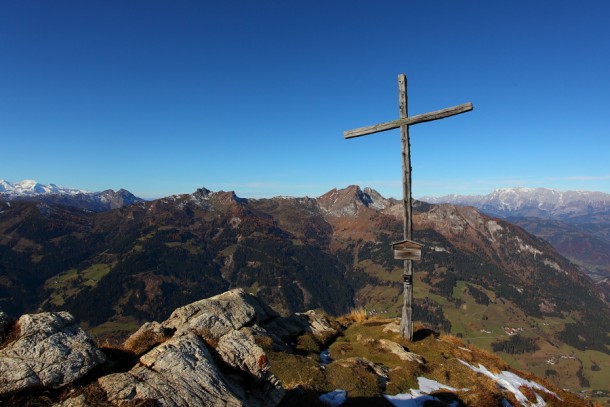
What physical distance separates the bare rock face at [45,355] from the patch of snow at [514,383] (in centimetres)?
1998

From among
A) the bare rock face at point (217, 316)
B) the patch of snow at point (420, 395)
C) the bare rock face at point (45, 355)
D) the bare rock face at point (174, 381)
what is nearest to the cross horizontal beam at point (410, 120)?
the bare rock face at point (217, 316)

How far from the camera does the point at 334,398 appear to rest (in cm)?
1353

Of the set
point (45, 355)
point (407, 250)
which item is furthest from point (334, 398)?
point (407, 250)

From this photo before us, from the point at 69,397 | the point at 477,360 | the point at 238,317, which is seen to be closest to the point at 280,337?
the point at 238,317

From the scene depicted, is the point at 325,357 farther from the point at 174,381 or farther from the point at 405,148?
the point at 405,148

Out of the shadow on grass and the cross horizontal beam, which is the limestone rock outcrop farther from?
the shadow on grass

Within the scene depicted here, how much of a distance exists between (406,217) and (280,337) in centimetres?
1144

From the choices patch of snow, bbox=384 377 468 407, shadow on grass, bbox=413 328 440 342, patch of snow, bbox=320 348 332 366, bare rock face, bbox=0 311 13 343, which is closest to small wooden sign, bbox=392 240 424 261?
shadow on grass, bbox=413 328 440 342

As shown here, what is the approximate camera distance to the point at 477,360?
73.5 feet

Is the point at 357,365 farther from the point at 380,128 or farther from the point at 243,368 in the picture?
the point at 380,128

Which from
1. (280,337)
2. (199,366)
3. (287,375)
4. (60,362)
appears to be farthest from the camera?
(280,337)

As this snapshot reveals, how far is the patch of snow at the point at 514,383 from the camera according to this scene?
59.6 ft

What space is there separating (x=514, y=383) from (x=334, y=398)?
13.2m

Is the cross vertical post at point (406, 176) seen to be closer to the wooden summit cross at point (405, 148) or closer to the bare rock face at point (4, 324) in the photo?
the wooden summit cross at point (405, 148)
